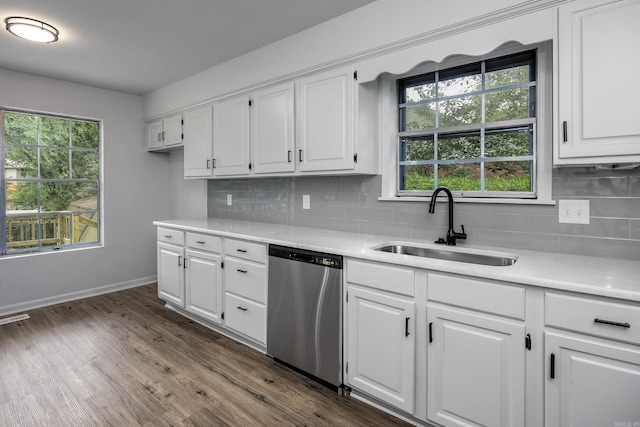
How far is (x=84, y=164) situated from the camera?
13.8 ft

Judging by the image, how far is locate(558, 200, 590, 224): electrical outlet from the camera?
186 centimetres

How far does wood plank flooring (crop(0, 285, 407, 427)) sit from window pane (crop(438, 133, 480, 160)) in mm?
1708

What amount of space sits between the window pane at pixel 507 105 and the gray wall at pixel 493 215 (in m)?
0.46

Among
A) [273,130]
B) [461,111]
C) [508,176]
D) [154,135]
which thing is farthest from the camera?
[154,135]

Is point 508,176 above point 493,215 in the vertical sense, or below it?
above

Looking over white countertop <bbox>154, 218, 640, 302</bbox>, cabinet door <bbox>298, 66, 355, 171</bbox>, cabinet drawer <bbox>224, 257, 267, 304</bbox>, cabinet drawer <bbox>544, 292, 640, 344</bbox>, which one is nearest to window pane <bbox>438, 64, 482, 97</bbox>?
cabinet door <bbox>298, 66, 355, 171</bbox>

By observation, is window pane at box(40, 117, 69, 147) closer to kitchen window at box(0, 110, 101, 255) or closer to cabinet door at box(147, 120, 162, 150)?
kitchen window at box(0, 110, 101, 255)

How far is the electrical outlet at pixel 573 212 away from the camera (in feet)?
6.10

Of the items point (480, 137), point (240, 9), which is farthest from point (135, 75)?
point (480, 137)

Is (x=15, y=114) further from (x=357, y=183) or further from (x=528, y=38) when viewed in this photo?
(x=528, y=38)

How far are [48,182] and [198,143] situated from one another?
1801mm

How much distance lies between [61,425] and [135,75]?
3.31 m

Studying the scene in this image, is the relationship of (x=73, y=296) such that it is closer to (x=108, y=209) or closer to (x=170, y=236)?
(x=108, y=209)

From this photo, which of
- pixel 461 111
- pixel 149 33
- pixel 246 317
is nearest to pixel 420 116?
pixel 461 111
